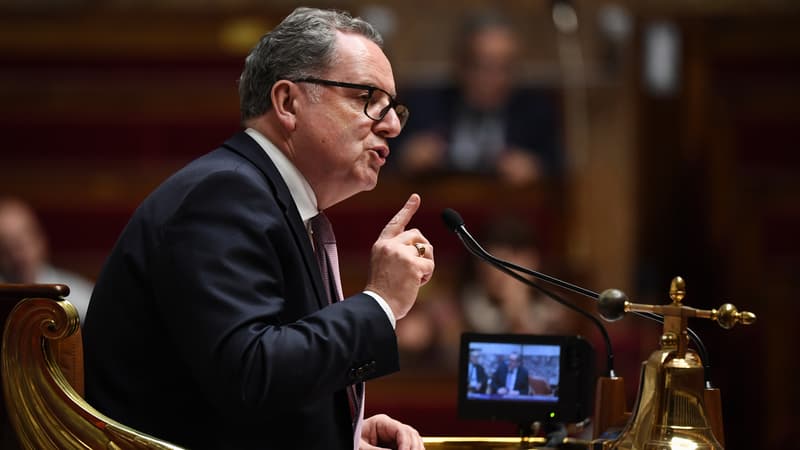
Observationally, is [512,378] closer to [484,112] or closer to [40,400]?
[40,400]

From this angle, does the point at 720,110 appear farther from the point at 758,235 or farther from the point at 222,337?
the point at 222,337

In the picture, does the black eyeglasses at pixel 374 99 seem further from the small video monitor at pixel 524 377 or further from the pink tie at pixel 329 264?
the small video monitor at pixel 524 377

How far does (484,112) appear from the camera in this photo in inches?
164

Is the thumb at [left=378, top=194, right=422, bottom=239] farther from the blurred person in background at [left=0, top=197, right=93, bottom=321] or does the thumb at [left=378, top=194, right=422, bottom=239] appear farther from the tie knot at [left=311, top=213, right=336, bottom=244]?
the blurred person in background at [left=0, top=197, right=93, bottom=321]

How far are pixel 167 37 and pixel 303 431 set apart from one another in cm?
317

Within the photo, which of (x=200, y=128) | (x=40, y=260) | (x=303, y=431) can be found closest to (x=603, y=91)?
(x=200, y=128)

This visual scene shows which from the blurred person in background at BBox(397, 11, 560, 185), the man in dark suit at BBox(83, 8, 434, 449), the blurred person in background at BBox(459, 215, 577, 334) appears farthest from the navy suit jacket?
the blurred person in background at BBox(397, 11, 560, 185)

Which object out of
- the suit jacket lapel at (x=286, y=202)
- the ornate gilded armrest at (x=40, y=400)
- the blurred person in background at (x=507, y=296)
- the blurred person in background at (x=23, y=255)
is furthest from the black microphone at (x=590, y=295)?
the blurred person in background at (x=23, y=255)

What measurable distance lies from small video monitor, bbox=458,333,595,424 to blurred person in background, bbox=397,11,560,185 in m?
2.49

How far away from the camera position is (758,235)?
4.24m

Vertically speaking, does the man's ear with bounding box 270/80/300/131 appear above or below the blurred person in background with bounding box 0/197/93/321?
above

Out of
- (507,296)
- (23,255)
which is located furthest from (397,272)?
(23,255)

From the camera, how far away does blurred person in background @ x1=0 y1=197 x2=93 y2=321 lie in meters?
3.55

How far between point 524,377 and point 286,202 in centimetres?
41
